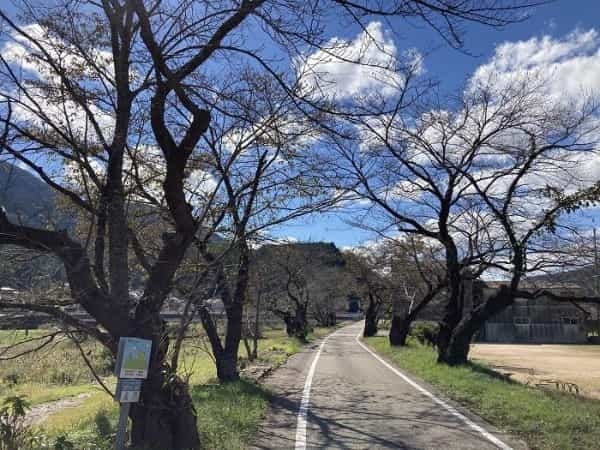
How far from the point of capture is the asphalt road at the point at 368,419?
8.67 m

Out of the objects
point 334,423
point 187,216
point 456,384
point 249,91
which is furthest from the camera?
point 456,384

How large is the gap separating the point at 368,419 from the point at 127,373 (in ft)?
21.1

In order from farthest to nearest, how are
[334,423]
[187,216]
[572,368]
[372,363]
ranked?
[572,368]
[372,363]
[334,423]
[187,216]

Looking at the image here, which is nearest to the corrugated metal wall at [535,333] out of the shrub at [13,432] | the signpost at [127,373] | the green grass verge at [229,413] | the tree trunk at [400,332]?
the tree trunk at [400,332]

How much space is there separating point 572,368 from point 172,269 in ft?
96.8

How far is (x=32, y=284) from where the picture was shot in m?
8.09

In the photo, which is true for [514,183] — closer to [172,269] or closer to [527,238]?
[527,238]

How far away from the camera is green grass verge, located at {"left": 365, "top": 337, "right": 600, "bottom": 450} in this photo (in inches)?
342

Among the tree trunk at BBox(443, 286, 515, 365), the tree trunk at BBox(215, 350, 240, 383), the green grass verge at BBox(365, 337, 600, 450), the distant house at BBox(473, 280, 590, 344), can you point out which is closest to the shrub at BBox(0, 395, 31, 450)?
the green grass verge at BBox(365, 337, 600, 450)

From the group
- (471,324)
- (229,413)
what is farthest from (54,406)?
(471,324)

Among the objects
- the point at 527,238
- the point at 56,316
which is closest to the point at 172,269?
the point at 56,316

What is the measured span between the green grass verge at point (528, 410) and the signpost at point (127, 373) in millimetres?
5703

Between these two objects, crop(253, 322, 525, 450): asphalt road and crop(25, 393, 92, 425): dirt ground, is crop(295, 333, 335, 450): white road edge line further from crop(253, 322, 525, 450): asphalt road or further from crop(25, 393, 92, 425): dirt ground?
crop(25, 393, 92, 425): dirt ground

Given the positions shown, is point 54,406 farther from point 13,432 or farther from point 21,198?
point 13,432
